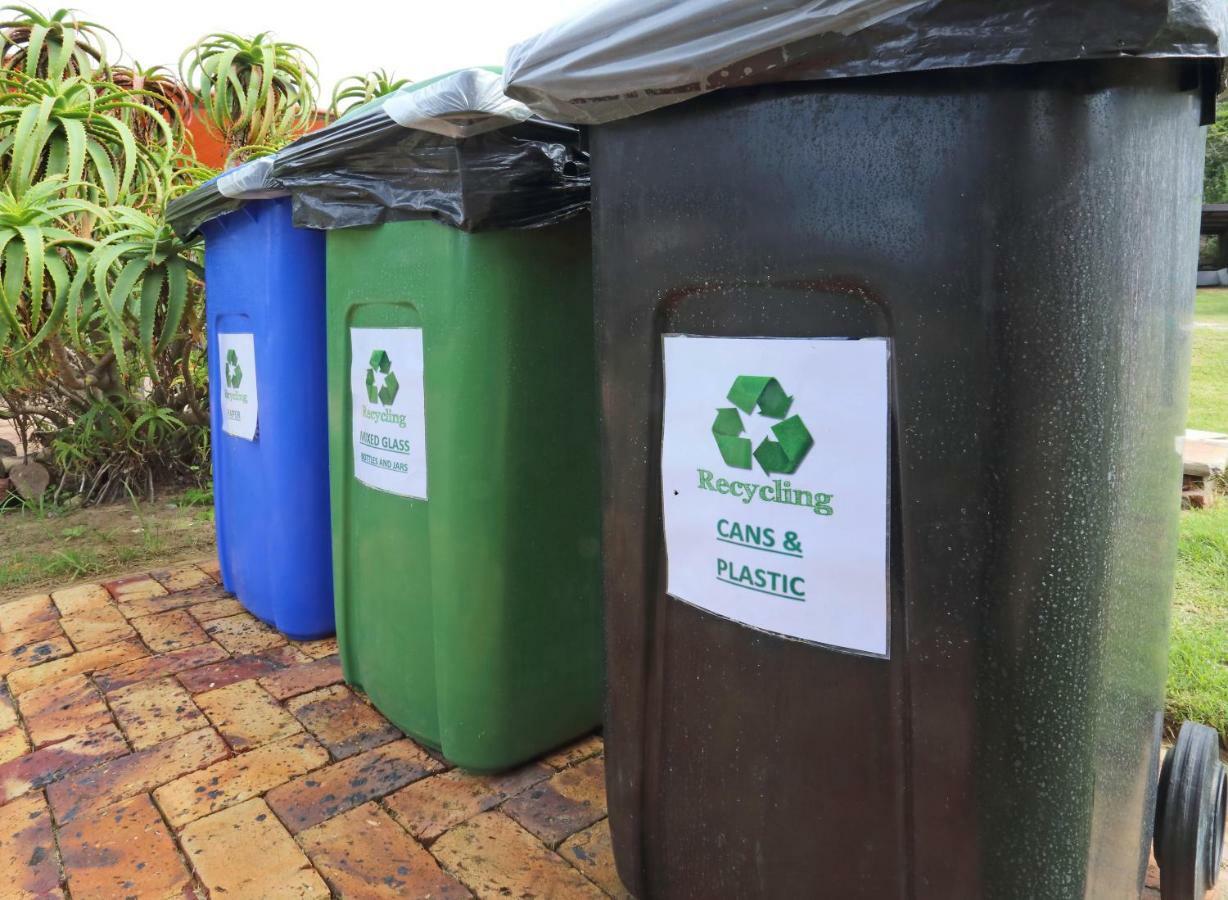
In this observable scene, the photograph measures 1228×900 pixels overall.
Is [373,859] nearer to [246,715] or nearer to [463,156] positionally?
[246,715]

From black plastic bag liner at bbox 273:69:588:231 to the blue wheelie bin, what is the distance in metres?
0.55

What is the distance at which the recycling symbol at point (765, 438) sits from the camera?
1.10 m

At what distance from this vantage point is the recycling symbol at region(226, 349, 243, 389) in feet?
9.00

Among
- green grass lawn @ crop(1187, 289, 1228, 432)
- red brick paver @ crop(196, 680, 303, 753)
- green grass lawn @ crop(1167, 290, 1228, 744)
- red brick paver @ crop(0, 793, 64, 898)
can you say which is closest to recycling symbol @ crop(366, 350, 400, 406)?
red brick paver @ crop(196, 680, 303, 753)

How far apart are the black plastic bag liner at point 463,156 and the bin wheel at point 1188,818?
4.82 ft

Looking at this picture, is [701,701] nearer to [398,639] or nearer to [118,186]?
[398,639]

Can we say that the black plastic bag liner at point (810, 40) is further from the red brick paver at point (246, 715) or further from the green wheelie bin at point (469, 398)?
the red brick paver at point (246, 715)

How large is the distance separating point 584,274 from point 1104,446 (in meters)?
1.12

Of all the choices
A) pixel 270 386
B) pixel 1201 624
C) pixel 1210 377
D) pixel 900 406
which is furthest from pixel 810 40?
pixel 1210 377

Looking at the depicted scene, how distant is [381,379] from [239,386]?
39.1 inches

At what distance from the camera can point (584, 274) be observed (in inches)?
72.5

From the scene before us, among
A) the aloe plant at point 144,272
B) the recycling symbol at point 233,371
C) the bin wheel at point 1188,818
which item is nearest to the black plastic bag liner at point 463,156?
the recycling symbol at point 233,371

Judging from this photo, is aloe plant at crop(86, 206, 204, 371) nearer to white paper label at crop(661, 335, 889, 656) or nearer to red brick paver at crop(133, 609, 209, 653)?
red brick paver at crop(133, 609, 209, 653)

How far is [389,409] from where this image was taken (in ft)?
6.50
